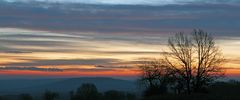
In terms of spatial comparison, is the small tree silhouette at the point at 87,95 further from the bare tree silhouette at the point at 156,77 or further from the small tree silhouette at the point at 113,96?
the bare tree silhouette at the point at 156,77

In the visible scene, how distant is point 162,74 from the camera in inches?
3243

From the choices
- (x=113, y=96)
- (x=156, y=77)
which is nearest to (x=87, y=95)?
(x=113, y=96)

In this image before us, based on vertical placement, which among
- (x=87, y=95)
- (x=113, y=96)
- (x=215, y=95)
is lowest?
(x=113, y=96)

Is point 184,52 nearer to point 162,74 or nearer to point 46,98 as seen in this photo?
point 162,74

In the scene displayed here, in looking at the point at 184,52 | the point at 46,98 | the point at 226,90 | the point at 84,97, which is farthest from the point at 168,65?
the point at 46,98

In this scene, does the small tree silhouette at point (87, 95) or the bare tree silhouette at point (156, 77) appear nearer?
the bare tree silhouette at point (156, 77)

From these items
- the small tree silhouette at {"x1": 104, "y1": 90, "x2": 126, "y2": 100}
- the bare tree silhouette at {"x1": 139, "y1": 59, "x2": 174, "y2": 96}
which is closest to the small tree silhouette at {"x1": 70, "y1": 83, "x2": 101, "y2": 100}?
the small tree silhouette at {"x1": 104, "y1": 90, "x2": 126, "y2": 100}

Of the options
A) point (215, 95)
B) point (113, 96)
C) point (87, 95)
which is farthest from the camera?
point (113, 96)

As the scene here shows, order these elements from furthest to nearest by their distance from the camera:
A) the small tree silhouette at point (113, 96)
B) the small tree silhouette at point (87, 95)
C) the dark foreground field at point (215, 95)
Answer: the small tree silhouette at point (113, 96)
the small tree silhouette at point (87, 95)
the dark foreground field at point (215, 95)

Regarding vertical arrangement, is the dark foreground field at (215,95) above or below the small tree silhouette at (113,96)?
above

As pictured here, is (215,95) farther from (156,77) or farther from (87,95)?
(87,95)

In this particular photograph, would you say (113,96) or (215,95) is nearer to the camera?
(215,95)

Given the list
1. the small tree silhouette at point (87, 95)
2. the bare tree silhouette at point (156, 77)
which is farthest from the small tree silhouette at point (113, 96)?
the bare tree silhouette at point (156, 77)

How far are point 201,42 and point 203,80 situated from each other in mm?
6034
